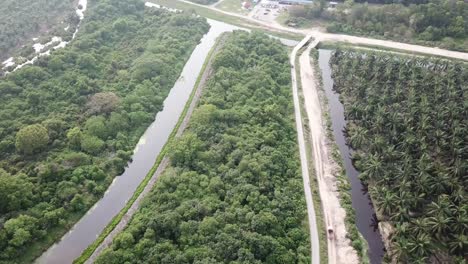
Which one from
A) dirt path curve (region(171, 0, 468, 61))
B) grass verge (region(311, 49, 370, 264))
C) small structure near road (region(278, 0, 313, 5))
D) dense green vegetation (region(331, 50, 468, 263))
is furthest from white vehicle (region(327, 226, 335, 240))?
small structure near road (region(278, 0, 313, 5))

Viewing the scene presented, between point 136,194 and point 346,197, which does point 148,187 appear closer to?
point 136,194

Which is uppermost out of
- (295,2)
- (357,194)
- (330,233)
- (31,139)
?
(295,2)

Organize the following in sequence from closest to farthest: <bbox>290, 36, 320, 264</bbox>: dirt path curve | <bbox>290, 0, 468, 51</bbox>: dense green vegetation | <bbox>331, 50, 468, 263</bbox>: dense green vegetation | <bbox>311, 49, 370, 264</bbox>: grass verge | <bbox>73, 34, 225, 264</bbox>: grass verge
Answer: <bbox>73, 34, 225, 264</bbox>: grass verge → <bbox>331, 50, 468, 263</bbox>: dense green vegetation → <bbox>290, 36, 320, 264</bbox>: dirt path curve → <bbox>311, 49, 370, 264</bbox>: grass verge → <bbox>290, 0, 468, 51</bbox>: dense green vegetation

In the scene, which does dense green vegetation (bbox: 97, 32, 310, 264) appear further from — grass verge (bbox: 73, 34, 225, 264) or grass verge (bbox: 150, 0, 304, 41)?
grass verge (bbox: 150, 0, 304, 41)

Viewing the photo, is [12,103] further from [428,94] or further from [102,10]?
[428,94]

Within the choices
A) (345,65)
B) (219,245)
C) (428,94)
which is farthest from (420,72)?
(219,245)

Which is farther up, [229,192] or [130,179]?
[229,192]

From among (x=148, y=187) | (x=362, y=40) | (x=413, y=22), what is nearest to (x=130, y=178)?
(x=148, y=187)
